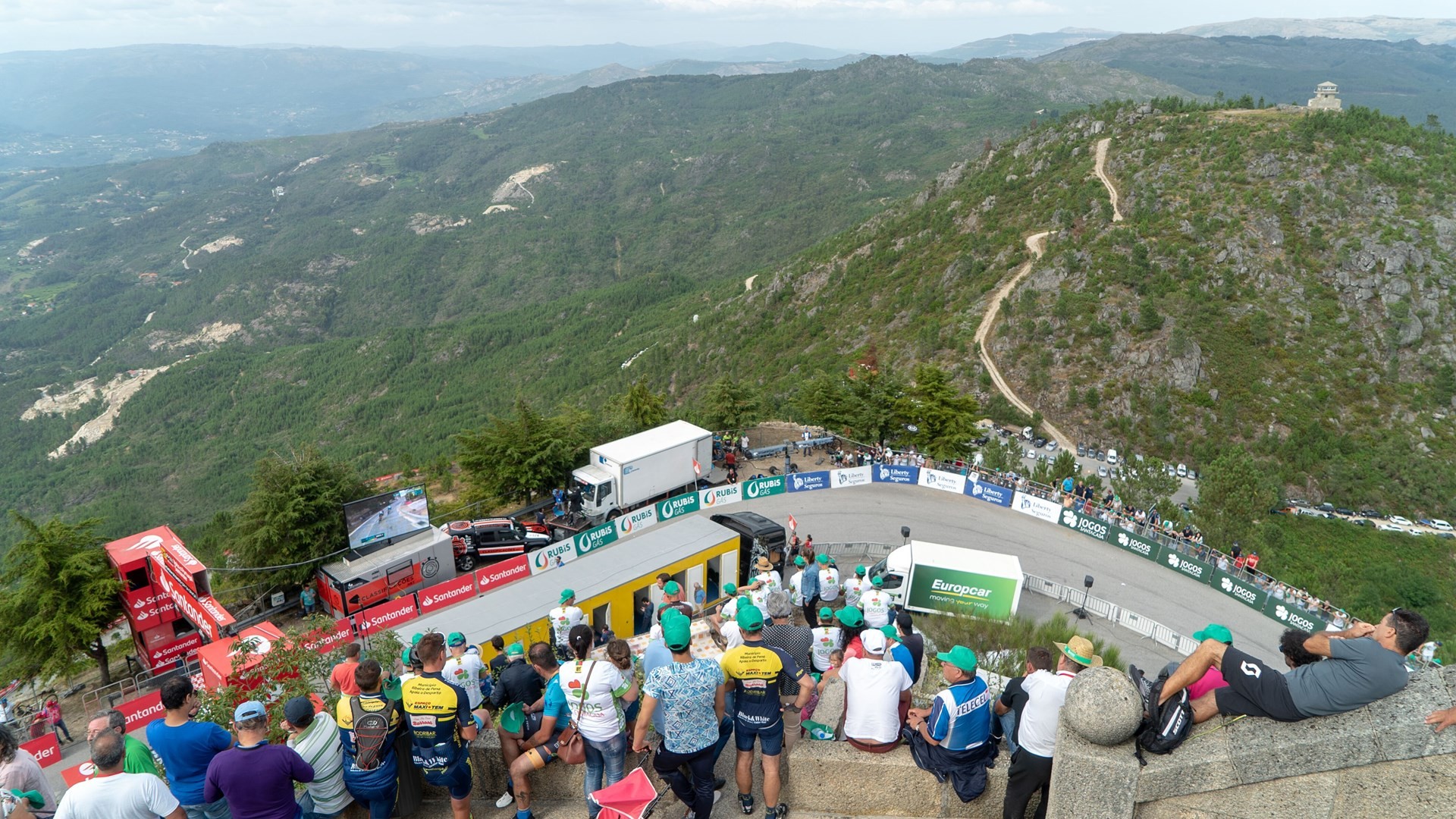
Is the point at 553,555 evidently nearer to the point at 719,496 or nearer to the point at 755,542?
the point at 755,542

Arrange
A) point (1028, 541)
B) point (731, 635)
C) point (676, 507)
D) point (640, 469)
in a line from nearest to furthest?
point (731, 635), point (1028, 541), point (640, 469), point (676, 507)

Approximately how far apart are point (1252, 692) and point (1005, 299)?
64.9m

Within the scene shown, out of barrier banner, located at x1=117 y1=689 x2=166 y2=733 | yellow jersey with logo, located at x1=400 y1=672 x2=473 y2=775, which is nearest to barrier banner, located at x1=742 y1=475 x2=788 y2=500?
barrier banner, located at x1=117 y1=689 x2=166 y2=733

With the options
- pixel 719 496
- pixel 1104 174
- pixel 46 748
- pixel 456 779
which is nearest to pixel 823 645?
pixel 456 779

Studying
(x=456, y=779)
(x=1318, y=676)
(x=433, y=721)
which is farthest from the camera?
(x=456, y=779)

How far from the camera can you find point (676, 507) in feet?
96.5

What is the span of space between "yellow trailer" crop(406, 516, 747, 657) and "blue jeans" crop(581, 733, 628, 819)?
379 inches

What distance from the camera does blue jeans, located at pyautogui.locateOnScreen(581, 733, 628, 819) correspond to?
25.5 feet

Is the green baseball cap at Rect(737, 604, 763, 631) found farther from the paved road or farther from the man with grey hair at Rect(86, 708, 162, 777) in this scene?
the paved road

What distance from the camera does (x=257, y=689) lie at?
893 centimetres

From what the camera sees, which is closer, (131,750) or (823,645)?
(131,750)

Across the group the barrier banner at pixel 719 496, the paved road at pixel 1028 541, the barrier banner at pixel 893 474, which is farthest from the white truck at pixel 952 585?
the barrier banner at pixel 893 474

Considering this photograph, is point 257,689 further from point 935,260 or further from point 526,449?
point 935,260

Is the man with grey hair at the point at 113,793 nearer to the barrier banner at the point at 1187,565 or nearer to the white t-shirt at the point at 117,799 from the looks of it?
the white t-shirt at the point at 117,799
